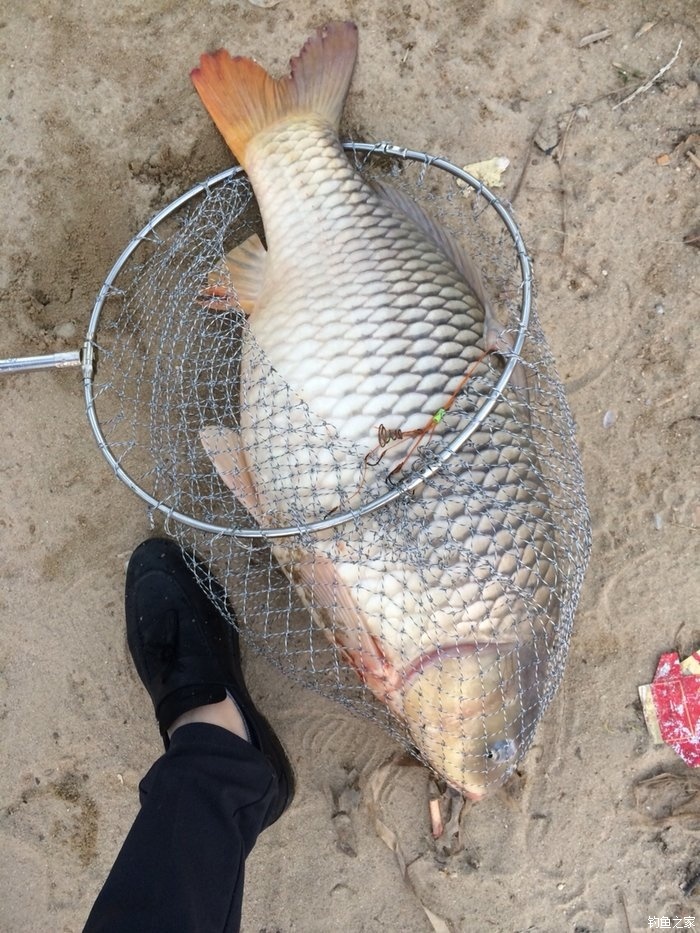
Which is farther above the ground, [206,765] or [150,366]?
[150,366]

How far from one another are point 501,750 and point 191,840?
0.64 meters

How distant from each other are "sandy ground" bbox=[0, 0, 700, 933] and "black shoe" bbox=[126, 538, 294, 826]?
0.08 meters

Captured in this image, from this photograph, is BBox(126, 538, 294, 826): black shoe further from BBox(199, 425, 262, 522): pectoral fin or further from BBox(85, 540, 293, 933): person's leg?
BBox(199, 425, 262, 522): pectoral fin

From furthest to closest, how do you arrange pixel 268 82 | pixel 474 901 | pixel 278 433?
pixel 474 901, pixel 268 82, pixel 278 433

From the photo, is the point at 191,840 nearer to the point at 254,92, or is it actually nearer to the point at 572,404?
the point at 572,404

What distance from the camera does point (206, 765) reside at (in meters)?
1.53

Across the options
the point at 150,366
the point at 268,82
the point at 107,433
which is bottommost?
the point at 107,433

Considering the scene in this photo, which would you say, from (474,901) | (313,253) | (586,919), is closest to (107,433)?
(313,253)

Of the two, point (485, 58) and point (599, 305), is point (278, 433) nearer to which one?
point (599, 305)

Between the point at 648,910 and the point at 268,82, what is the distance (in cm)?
226

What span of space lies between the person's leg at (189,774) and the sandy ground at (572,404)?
0.11m

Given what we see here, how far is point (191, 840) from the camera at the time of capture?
54.6 inches

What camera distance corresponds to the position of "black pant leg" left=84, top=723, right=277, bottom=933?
1271 mm

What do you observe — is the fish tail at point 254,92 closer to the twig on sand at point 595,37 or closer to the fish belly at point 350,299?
the fish belly at point 350,299
